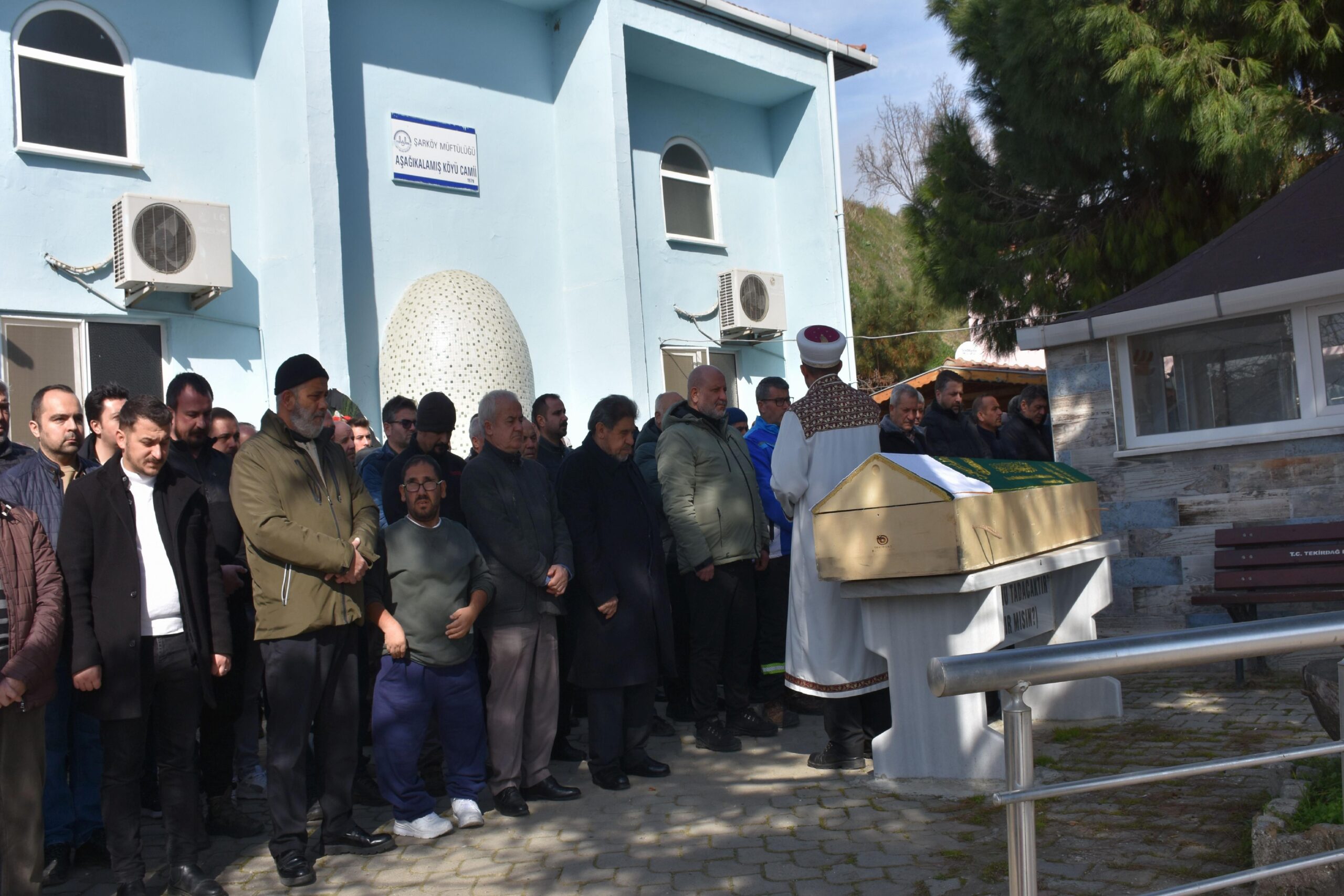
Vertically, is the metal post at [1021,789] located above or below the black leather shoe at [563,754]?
above

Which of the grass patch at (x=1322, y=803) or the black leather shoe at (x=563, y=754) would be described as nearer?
the grass patch at (x=1322, y=803)

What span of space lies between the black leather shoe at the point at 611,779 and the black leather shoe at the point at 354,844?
1.13m

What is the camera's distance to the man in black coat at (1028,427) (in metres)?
10.1

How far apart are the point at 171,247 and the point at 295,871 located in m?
6.33

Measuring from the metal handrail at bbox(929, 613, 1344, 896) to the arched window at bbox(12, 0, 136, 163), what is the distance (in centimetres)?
917

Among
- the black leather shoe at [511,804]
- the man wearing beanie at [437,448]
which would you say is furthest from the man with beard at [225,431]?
the black leather shoe at [511,804]

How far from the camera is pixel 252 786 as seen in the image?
215 inches

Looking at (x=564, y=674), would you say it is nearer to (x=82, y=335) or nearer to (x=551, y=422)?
(x=551, y=422)

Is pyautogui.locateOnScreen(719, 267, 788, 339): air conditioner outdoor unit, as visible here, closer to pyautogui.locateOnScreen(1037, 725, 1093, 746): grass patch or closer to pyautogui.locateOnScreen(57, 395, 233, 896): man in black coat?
pyautogui.locateOnScreen(1037, 725, 1093, 746): grass patch

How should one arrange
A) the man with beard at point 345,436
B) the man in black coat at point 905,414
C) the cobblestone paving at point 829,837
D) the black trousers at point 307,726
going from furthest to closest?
the man in black coat at point 905,414 → the man with beard at point 345,436 → the black trousers at point 307,726 → the cobblestone paving at point 829,837

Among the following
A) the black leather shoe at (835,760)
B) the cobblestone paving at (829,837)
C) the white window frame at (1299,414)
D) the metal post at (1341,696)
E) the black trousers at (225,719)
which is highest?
the white window frame at (1299,414)

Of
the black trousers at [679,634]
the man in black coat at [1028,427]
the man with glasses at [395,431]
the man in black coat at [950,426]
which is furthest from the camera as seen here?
the man in black coat at [1028,427]

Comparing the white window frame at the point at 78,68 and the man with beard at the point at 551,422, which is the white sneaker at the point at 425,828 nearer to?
the man with beard at the point at 551,422

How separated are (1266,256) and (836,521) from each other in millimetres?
4571
